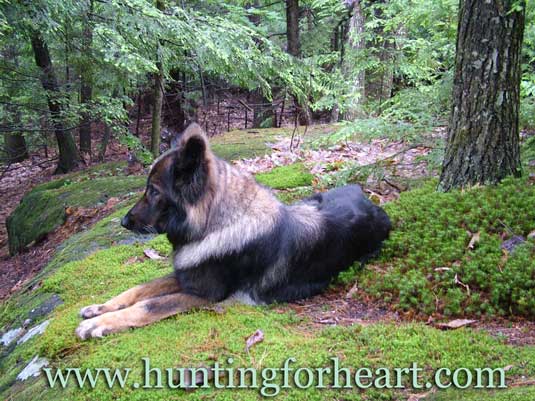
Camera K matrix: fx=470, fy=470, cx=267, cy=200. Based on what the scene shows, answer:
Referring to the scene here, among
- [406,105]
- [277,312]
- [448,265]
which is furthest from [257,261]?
[406,105]

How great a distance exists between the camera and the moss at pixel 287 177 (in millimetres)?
7531

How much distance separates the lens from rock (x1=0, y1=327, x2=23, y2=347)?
15.3 feet

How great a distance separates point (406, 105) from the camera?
21.0 ft

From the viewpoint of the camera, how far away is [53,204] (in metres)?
10.1

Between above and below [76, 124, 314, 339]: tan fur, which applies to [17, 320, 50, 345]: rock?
below

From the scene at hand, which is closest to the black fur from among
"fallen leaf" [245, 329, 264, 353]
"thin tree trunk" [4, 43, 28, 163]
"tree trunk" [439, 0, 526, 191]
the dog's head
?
the dog's head

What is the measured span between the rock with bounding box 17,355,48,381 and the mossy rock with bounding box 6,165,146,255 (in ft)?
18.7

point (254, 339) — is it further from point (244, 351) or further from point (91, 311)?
point (91, 311)

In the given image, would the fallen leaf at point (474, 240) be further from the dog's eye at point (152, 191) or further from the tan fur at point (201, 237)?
the dog's eye at point (152, 191)

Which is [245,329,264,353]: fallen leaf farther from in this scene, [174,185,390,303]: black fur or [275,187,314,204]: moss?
[275,187,314,204]: moss

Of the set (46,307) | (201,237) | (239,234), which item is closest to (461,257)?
(239,234)

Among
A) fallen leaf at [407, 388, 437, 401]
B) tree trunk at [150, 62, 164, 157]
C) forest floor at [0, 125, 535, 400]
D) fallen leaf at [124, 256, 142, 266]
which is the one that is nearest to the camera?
fallen leaf at [407, 388, 437, 401]

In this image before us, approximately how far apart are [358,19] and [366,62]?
18.5 feet

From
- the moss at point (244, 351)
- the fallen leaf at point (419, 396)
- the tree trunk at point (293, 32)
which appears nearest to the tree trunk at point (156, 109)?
the tree trunk at point (293, 32)
